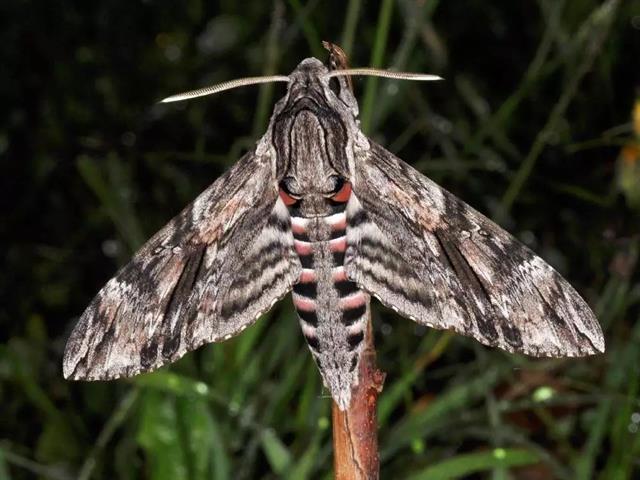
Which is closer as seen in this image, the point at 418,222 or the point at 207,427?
the point at 418,222

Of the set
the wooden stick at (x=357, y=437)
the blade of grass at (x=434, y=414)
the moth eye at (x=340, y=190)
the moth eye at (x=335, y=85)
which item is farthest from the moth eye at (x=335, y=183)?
the blade of grass at (x=434, y=414)

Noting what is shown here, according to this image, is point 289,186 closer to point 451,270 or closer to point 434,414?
point 451,270

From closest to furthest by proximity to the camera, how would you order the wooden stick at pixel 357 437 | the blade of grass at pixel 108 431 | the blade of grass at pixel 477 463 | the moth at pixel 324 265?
the wooden stick at pixel 357 437 → the moth at pixel 324 265 → the blade of grass at pixel 477 463 → the blade of grass at pixel 108 431

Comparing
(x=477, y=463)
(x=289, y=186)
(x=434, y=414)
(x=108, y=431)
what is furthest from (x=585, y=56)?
(x=289, y=186)

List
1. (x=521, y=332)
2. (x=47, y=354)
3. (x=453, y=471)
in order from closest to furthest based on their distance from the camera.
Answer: (x=521, y=332)
(x=453, y=471)
(x=47, y=354)

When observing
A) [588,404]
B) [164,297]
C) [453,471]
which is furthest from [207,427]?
[588,404]

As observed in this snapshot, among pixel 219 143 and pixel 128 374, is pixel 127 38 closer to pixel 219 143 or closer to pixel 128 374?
pixel 219 143

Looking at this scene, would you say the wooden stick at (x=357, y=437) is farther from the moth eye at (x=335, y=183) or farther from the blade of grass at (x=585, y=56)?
the blade of grass at (x=585, y=56)
